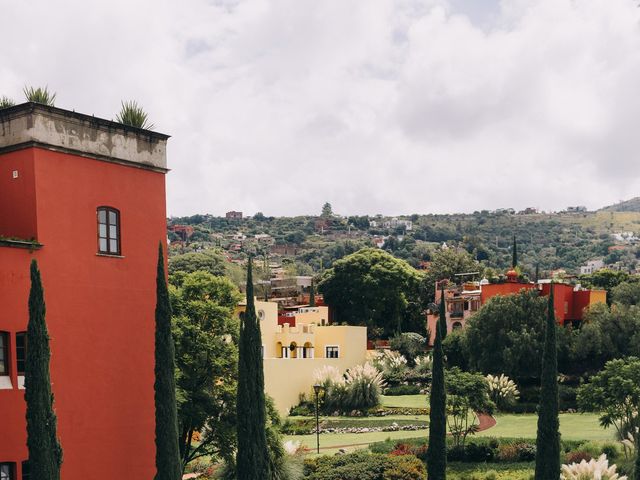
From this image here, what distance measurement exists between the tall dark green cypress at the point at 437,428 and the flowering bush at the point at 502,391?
12392 mm

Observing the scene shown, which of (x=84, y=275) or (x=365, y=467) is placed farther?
(x=365, y=467)

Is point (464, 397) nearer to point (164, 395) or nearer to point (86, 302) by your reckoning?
point (164, 395)

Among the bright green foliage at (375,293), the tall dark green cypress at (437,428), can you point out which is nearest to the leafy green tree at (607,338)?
the tall dark green cypress at (437,428)

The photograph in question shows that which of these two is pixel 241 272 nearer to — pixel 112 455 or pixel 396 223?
pixel 112 455

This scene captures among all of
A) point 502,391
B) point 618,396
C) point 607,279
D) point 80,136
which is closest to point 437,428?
point 618,396

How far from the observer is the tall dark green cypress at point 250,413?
69.4 ft

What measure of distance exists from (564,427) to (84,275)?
20668 mm

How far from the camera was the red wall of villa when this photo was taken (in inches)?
697

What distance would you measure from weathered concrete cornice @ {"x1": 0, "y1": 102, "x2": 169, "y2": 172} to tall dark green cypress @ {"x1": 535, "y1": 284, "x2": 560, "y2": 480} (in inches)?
452

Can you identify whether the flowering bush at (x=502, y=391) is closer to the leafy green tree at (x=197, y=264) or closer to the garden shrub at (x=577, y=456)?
the garden shrub at (x=577, y=456)

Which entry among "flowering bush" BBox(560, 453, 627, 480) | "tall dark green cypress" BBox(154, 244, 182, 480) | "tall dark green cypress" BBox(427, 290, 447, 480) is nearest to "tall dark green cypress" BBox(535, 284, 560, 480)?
"flowering bush" BBox(560, 453, 627, 480)

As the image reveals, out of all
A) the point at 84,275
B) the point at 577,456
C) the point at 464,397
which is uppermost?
the point at 84,275

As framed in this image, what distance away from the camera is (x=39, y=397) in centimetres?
1600

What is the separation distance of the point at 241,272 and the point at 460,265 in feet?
77.2
